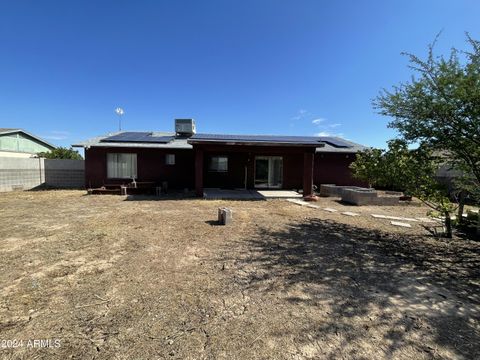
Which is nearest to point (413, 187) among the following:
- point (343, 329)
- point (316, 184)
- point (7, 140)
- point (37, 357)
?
point (343, 329)

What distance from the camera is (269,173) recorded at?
49.4 ft

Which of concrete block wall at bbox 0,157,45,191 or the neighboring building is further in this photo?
the neighboring building

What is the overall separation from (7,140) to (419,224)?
28782mm

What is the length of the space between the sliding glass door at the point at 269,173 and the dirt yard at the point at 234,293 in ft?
29.1

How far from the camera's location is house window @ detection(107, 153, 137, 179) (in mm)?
14172

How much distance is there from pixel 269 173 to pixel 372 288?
38.7ft

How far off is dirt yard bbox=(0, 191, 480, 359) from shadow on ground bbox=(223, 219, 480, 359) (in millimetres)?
16

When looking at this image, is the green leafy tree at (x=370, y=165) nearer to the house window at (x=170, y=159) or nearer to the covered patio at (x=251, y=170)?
the covered patio at (x=251, y=170)

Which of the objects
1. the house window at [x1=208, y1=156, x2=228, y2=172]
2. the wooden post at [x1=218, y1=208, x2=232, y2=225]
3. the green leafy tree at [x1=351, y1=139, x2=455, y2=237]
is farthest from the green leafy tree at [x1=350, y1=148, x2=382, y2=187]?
the house window at [x1=208, y1=156, x2=228, y2=172]

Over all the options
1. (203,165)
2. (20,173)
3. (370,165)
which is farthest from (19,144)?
(370,165)

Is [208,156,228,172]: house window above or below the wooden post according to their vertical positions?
above

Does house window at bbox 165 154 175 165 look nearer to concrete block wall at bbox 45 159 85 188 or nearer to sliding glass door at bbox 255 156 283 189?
sliding glass door at bbox 255 156 283 189

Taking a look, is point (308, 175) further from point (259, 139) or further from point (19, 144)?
point (19, 144)

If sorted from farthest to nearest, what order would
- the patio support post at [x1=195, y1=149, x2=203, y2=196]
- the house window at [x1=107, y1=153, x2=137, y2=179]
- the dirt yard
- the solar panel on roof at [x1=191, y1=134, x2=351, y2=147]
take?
1. the house window at [x1=107, y1=153, x2=137, y2=179]
2. the solar panel on roof at [x1=191, y1=134, x2=351, y2=147]
3. the patio support post at [x1=195, y1=149, x2=203, y2=196]
4. the dirt yard
